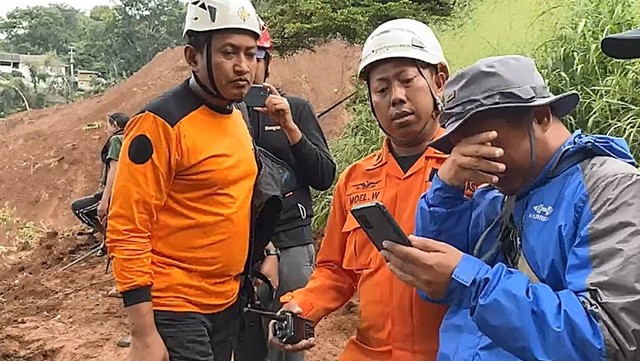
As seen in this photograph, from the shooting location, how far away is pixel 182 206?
3.01 m

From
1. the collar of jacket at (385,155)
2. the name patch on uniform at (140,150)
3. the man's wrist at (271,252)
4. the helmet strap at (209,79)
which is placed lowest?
the man's wrist at (271,252)

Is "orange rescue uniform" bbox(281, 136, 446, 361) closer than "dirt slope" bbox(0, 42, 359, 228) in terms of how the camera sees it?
Yes

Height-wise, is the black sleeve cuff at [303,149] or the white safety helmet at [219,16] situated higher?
the white safety helmet at [219,16]

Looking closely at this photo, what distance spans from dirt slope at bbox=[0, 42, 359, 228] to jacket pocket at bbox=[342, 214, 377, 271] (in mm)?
12885

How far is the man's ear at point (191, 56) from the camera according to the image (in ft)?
10.2

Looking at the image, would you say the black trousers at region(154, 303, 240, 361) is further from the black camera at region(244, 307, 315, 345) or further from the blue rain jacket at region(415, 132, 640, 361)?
the blue rain jacket at region(415, 132, 640, 361)

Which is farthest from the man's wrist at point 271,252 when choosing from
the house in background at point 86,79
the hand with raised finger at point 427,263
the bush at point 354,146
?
the house in background at point 86,79

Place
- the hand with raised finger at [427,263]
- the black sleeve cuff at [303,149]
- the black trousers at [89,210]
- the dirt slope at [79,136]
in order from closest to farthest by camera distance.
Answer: the hand with raised finger at [427,263] < the black sleeve cuff at [303,149] < the black trousers at [89,210] < the dirt slope at [79,136]

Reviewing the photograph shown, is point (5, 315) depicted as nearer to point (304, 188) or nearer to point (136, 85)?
point (304, 188)

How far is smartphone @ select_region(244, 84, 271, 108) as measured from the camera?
3.70 meters

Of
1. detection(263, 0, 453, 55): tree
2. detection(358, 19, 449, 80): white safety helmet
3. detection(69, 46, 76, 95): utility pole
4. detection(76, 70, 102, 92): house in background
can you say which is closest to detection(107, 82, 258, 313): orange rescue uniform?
detection(358, 19, 449, 80): white safety helmet

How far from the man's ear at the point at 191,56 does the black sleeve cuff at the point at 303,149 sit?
2.81 feet

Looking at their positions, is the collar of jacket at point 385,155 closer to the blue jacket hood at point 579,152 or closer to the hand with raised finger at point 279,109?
the blue jacket hood at point 579,152

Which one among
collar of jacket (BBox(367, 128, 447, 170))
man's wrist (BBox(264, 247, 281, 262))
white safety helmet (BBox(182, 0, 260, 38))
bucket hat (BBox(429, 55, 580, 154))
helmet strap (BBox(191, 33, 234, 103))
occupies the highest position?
white safety helmet (BBox(182, 0, 260, 38))
